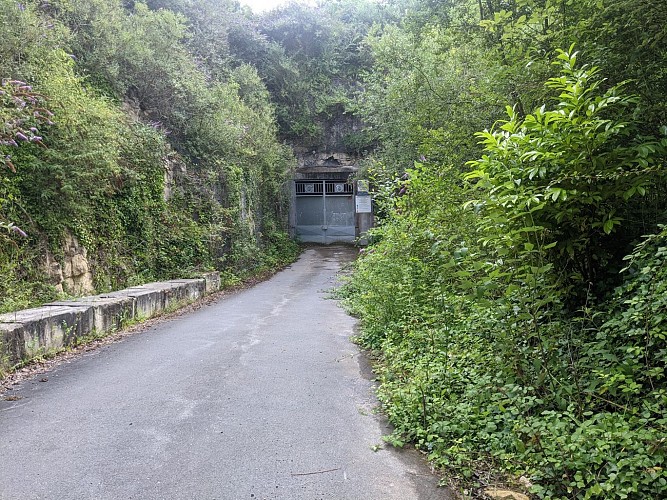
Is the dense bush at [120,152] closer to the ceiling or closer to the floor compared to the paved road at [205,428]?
closer to the ceiling

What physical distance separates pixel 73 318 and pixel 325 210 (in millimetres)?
19646

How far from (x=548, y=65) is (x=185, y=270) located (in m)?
9.45

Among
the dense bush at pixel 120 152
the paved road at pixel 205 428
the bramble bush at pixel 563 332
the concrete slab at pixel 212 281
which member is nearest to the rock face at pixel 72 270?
the dense bush at pixel 120 152

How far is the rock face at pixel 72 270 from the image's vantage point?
778cm

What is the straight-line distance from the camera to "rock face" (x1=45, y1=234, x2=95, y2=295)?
25.5ft

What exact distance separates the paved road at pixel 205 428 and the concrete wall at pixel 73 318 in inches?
15.9

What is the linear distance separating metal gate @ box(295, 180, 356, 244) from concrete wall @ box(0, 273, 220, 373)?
1597 cm

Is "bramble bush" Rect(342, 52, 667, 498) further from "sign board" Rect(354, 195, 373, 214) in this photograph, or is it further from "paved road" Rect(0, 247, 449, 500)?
"sign board" Rect(354, 195, 373, 214)

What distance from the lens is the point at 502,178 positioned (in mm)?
3615

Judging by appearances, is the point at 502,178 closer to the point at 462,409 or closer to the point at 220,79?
the point at 462,409

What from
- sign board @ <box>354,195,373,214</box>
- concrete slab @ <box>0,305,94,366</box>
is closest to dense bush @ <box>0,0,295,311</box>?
concrete slab @ <box>0,305,94,366</box>

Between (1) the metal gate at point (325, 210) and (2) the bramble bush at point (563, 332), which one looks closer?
(2) the bramble bush at point (563, 332)

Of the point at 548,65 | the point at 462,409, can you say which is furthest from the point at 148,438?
the point at 548,65

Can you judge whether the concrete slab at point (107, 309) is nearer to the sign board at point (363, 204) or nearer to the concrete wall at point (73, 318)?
the concrete wall at point (73, 318)
